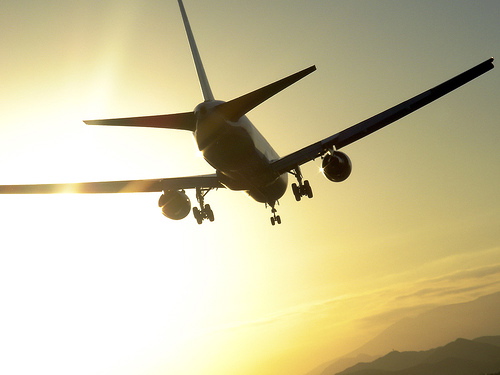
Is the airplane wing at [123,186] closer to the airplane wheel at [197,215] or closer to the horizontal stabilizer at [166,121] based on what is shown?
the airplane wheel at [197,215]

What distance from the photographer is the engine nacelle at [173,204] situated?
27234 millimetres

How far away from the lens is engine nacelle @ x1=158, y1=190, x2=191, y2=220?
27.2 metres

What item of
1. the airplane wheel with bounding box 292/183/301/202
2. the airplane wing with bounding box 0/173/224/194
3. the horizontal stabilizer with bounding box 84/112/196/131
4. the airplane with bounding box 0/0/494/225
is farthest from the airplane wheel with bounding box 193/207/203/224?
the horizontal stabilizer with bounding box 84/112/196/131

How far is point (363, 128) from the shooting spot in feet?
80.4

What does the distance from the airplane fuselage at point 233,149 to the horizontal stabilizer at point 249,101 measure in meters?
0.30

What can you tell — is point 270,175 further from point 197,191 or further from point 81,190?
point 81,190

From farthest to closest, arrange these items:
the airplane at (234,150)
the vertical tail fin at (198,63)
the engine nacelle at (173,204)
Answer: the engine nacelle at (173,204) < the vertical tail fin at (198,63) < the airplane at (234,150)

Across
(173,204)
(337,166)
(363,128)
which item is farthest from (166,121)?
(363,128)

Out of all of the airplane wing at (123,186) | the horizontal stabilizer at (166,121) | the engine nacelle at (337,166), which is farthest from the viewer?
the airplane wing at (123,186)

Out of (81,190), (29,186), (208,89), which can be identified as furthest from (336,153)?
(29,186)

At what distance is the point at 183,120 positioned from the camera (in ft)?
71.8

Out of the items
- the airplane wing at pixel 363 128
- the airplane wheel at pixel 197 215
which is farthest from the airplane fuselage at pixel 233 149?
the airplane wheel at pixel 197 215

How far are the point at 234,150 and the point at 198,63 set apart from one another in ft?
19.9

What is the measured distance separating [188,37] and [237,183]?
892 cm
